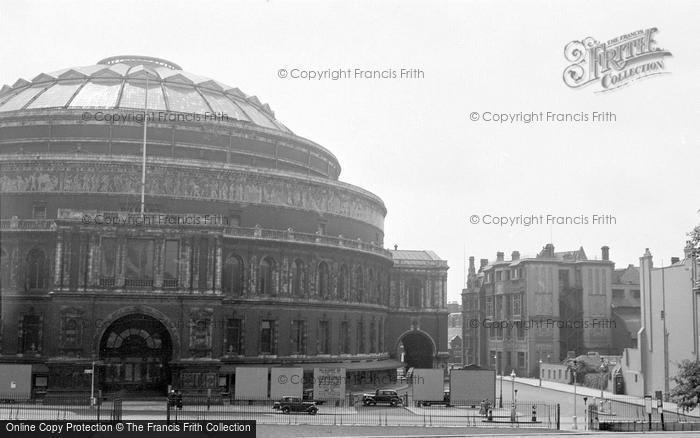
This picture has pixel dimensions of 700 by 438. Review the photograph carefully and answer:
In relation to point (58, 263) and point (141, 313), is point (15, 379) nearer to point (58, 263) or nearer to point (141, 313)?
point (58, 263)

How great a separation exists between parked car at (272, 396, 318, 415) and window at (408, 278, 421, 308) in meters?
32.5

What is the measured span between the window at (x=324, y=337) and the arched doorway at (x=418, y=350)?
1916 centimetres

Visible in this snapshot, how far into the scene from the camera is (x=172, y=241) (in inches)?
1987

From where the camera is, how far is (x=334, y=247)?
6072 cm

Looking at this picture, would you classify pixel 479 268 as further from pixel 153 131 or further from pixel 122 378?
pixel 122 378

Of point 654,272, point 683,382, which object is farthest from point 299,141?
point 683,382

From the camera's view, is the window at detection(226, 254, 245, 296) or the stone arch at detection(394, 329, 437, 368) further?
the stone arch at detection(394, 329, 437, 368)

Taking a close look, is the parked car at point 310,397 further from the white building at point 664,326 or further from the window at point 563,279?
the window at point 563,279

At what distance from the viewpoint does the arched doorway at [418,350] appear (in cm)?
7875

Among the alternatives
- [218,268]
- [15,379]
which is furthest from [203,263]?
[15,379]

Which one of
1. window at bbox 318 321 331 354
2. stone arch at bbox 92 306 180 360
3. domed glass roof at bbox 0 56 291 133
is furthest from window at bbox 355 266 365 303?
stone arch at bbox 92 306 180 360

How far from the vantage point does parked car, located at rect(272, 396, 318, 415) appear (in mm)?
45438

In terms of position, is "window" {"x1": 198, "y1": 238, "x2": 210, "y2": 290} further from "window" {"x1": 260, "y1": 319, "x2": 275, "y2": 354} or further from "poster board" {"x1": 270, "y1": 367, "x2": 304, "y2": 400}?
"window" {"x1": 260, "y1": 319, "x2": 275, "y2": 354}

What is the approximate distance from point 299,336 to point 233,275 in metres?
6.50
